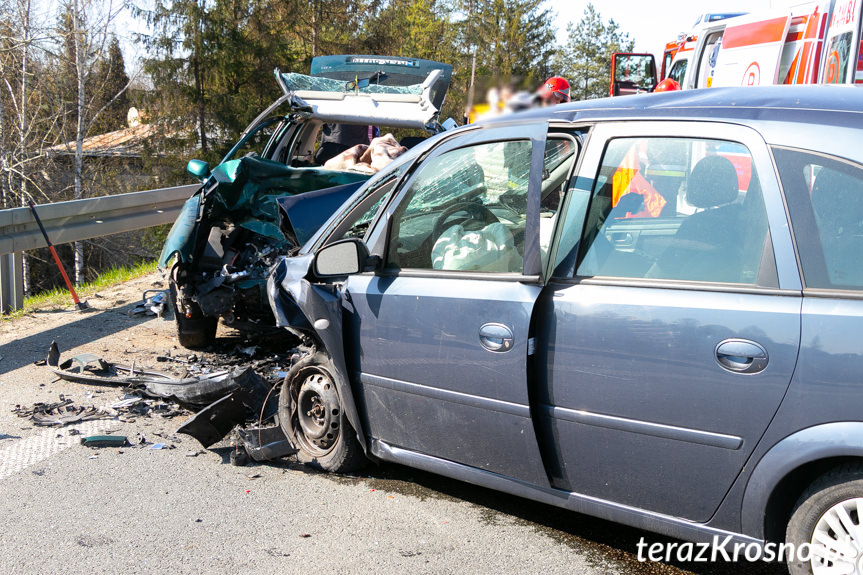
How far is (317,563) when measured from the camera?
11.0ft

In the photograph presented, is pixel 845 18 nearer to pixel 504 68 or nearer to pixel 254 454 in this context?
pixel 504 68

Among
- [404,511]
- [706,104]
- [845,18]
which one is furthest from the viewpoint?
[845,18]

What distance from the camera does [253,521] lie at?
374 cm

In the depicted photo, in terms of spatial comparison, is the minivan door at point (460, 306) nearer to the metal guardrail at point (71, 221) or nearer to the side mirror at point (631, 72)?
the metal guardrail at point (71, 221)

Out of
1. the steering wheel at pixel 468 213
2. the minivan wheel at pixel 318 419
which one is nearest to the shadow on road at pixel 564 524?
the minivan wheel at pixel 318 419

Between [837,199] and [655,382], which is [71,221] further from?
[837,199]

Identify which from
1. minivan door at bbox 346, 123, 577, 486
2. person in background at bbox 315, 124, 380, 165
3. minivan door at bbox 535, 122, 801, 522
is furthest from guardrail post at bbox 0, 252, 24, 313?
minivan door at bbox 535, 122, 801, 522

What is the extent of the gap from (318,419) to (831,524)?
2.65 meters

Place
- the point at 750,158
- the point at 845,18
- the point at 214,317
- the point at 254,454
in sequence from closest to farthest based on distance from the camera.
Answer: the point at 750,158 < the point at 254,454 < the point at 214,317 < the point at 845,18

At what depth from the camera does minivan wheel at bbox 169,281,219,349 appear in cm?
629

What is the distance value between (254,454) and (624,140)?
8.68 feet

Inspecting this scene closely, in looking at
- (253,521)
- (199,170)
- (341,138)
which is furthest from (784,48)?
(253,521)

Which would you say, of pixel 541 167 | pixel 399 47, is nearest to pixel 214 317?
pixel 541 167

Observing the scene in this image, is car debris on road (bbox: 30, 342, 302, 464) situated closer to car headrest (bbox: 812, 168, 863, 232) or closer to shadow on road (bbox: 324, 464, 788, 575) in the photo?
shadow on road (bbox: 324, 464, 788, 575)
